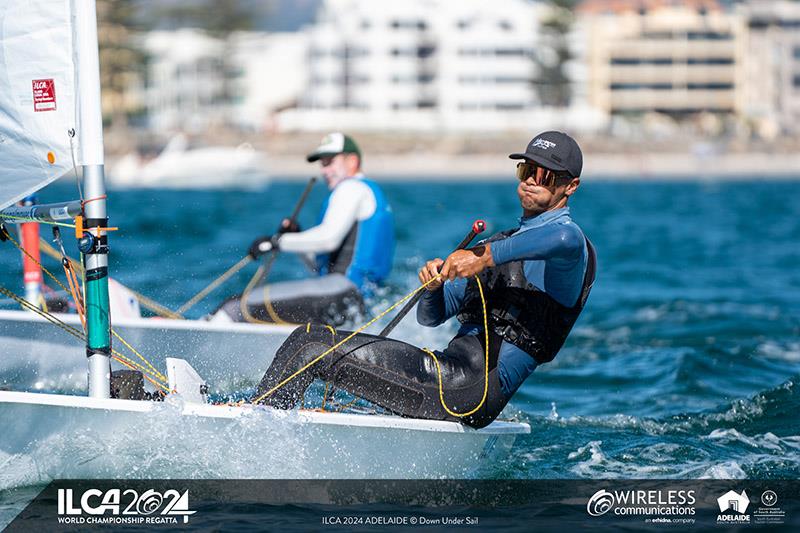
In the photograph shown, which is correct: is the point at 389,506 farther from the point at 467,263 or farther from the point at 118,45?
the point at 118,45

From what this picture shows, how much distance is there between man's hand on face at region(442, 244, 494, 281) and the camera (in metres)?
4.56

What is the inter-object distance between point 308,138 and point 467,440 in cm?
7680

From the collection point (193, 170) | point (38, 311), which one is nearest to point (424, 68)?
point (193, 170)

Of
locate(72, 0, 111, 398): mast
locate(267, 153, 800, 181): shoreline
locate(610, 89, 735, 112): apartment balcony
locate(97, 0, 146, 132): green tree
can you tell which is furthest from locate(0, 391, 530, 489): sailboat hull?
locate(610, 89, 735, 112): apartment balcony

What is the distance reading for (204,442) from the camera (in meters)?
4.84

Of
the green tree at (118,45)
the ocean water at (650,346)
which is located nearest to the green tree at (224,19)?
the green tree at (118,45)

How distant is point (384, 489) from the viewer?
5117mm

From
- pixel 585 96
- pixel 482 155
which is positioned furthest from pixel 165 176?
pixel 585 96

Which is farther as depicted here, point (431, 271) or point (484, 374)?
point (484, 374)

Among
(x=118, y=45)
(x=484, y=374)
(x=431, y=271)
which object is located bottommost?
(x=484, y=374)

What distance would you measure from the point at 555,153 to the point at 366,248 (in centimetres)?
350

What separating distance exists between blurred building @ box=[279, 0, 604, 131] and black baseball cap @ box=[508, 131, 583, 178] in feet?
267

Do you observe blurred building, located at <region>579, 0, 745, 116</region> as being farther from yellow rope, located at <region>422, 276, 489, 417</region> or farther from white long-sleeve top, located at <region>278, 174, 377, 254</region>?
yellow rope, located at <region>422, 276, 489, 417</region>

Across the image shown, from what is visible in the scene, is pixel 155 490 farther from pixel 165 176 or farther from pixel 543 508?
pixel 165 176
